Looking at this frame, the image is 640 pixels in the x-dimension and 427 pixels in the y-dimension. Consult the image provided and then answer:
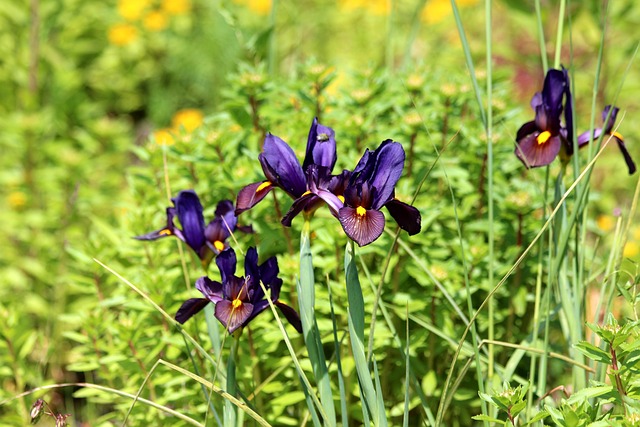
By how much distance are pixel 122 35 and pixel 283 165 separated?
14.8ft

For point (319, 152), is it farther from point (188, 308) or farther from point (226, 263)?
point (188, 308)

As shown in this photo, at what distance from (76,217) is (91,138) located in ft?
2.12

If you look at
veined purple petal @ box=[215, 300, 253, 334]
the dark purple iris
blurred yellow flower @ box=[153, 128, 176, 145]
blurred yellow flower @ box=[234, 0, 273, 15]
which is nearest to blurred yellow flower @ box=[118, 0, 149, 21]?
blurred yellow flower @ box=[234, 0, 273, 15]

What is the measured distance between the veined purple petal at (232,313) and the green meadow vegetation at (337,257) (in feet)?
0.04

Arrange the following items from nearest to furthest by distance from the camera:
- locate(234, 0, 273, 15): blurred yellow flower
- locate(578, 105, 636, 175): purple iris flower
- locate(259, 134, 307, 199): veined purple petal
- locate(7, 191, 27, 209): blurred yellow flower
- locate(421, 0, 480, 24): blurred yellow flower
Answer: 1. locate(259, 134, 307, 199): veined purple petal
2. locate(578, 105, 636, 175): purple iris flower
3. locate(7, 191, 27, 209): blurred yellow flower
4. locate(234, 0, 273, 15): blurred yellow flower
5. locate(421, 0, 480, 24): blurred yellow flower

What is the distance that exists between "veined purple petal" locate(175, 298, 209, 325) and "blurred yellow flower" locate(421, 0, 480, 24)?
16.7 ft

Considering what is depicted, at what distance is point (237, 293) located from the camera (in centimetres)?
159

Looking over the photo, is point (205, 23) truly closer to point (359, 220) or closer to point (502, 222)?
point (502, 222)

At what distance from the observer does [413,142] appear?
2326 mm

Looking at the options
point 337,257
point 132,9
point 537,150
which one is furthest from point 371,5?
point 537,150

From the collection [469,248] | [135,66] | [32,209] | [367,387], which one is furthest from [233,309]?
[135,66]

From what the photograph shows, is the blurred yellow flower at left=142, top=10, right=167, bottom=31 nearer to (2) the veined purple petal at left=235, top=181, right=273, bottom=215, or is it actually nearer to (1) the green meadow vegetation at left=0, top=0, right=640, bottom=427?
(1) the green meadow vegetation at left=0, top=0, right=640, bottom=427

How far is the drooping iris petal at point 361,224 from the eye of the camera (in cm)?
139

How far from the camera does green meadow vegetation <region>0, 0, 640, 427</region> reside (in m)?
1.55
